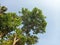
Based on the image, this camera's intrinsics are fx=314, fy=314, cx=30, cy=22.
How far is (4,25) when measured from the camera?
52.5 m

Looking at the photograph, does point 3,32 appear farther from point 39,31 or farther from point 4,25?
point 39,31

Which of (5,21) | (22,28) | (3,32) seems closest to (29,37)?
(22,28)

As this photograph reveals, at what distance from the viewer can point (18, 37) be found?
65000 millimetres

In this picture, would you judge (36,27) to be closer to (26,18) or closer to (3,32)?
(26,18)

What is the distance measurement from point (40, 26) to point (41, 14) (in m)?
2.65

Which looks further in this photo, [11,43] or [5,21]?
[11,43]

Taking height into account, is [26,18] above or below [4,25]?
above

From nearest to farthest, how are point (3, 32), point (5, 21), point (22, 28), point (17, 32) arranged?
point (5, 21) → point (3, 32) → point (17, 32) → point (22, 28)

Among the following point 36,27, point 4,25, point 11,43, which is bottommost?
point 4,25

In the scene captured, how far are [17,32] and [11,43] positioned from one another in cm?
263

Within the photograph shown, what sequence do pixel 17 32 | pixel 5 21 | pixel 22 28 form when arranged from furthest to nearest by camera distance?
pixel 22 28 → pixel 17 32 → pixel 5 21

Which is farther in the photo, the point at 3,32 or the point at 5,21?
the point at 3,32

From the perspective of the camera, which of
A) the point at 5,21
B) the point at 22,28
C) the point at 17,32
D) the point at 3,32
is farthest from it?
the point at 22,28

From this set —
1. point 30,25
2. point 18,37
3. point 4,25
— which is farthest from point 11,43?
point 4,25
